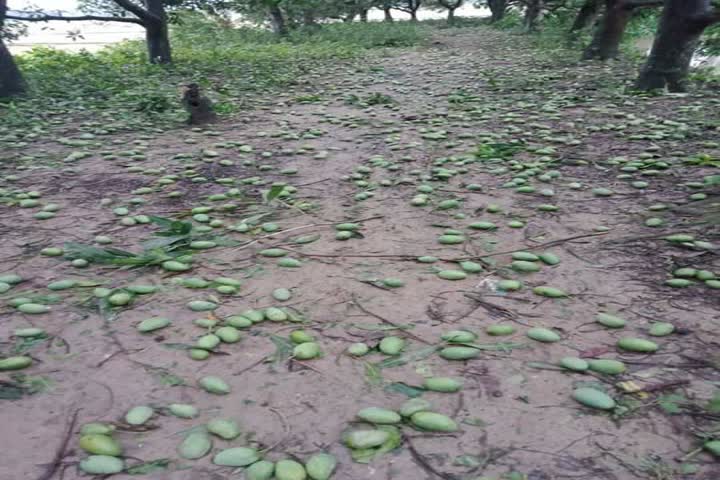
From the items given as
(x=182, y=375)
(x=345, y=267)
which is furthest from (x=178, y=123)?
(x=182, y=375)

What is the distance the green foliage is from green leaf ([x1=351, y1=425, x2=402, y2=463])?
399 cm

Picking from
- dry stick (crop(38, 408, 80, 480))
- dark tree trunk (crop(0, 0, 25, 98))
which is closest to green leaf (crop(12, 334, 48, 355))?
dry stick (crop(38, 408, 80, 480))

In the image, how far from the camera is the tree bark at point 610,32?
23.2 ft

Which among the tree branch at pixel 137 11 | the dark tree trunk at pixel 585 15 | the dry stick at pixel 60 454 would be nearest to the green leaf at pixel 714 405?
the dry stick at pixel 60 454

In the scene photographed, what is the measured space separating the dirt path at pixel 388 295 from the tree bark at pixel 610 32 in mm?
3658

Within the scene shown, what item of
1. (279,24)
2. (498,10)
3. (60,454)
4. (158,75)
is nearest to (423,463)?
(60,454)

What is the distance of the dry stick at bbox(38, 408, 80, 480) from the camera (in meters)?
1.22

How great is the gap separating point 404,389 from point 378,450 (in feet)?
0.74

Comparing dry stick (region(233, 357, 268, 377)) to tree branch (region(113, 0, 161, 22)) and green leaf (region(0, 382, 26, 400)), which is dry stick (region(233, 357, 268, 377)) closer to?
green leaf (region(0, 382, 26, 400))

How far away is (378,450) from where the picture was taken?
50.3 inches

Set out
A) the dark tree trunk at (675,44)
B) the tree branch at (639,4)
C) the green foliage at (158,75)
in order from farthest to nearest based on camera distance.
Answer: the tree branch at (639,4), the green foliage at (158,75), the dark tree trunk at (675,44)

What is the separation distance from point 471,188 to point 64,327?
197 cm

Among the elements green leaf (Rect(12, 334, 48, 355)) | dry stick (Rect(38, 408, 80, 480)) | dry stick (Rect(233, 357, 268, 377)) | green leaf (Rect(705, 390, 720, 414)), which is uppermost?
green leaf (Rect(705, 390, 720, 414))

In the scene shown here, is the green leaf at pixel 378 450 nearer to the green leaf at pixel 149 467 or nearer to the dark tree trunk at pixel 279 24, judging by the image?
the green leaf at pixel 149 467
